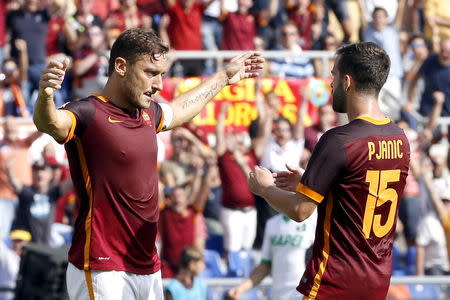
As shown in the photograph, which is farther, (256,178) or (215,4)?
(215,4)

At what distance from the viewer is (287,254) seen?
927 cm

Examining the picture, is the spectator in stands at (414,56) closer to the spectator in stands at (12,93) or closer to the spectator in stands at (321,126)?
the spectator in stands at (321,126)

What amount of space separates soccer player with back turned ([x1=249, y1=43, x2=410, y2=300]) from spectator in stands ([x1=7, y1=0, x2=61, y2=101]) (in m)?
8.47

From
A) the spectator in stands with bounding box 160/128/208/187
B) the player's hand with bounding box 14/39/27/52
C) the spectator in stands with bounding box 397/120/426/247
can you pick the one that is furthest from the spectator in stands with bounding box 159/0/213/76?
the spectator in stands with bounding box 397/120/426/247

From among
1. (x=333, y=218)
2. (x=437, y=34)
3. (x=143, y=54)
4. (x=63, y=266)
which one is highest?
(x=437, y=34)

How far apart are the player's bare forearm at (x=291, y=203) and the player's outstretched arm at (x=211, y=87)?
3.98 feet

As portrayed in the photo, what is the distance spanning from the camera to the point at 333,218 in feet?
19.6

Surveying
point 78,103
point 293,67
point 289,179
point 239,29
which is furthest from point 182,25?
point 289,179

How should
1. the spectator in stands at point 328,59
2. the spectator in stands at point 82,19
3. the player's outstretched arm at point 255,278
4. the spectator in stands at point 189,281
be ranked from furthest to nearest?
1. the spectator in stands at point 328,59
2. the spectator in stands at point 82,19
3. the spectator in stands at point 189,281
4. the player's outstretched arm at point 255,278

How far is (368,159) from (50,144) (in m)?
7.38

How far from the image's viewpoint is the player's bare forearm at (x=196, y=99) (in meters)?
7.10

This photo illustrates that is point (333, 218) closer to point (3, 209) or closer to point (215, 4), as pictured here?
point (3, 209)

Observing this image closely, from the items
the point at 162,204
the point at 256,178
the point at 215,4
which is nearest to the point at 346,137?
the point at 256,178

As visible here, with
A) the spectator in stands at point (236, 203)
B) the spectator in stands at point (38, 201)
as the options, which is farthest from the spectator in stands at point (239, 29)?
the spectator in stands at point (38, 201)
